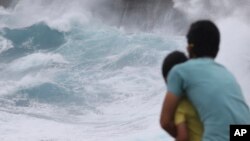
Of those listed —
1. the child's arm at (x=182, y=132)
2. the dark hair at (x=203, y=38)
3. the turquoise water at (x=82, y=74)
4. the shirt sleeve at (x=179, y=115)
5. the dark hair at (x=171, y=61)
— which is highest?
the turquoise water at (x=82, y=74)

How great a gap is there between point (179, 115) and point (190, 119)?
1.6 inches

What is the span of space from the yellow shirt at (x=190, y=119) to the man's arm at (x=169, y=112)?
18mm

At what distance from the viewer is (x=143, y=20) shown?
17.0m

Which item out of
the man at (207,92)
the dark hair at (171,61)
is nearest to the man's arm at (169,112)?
the man at (207,92)

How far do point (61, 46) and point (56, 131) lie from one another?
25.8 ft

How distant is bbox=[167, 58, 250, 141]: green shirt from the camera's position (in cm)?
180

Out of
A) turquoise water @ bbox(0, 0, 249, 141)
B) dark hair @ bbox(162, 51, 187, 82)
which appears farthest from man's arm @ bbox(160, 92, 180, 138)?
turquoise water @ bbox(0, 0, 249, 141)

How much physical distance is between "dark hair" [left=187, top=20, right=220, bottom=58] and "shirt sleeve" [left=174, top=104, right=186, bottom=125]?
8.5 inches

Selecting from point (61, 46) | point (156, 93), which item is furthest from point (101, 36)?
point (156, 93)

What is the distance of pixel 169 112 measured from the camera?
184cm

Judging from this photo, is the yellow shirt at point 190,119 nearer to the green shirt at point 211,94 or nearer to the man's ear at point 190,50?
the green shirt at point 211,94

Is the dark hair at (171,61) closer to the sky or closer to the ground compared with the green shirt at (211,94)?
closer to the sky

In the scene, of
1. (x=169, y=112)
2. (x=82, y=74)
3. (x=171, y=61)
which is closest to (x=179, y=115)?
(x=169, y=112)

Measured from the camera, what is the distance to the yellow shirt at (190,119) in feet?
5.99
